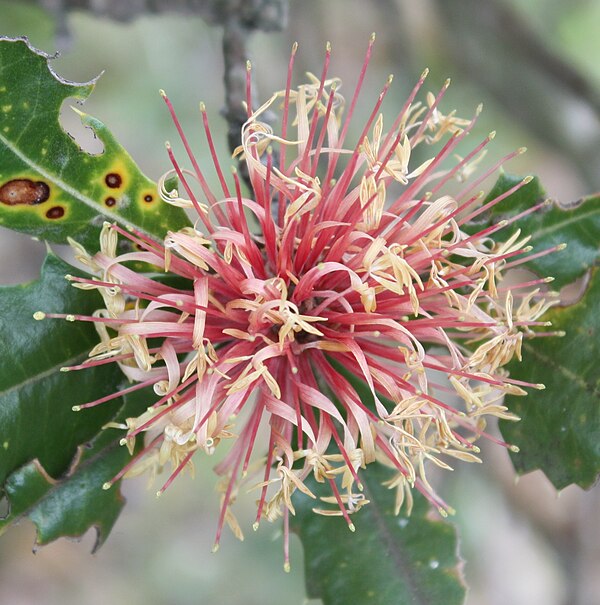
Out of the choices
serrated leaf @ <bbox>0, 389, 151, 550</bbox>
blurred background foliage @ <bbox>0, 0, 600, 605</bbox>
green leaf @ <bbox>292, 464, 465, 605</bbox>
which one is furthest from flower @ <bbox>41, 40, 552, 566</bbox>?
blurred background foliage @ <bbox>0, 0, 600, 605</bbox>

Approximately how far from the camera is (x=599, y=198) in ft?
4.42

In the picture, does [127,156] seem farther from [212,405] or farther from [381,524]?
[381,524]

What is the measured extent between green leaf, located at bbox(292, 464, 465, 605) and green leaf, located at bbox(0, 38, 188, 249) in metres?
0.65

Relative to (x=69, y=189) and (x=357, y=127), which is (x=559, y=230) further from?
(x=357, y=127)

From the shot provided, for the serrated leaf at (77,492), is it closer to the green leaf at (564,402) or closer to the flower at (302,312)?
the flower at (302,312)

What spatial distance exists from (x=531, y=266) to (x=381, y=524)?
1.89 feet

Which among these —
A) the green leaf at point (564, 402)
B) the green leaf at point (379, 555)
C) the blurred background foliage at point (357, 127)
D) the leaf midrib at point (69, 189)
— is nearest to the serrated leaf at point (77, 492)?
the leaf midrib at point (69, 189)

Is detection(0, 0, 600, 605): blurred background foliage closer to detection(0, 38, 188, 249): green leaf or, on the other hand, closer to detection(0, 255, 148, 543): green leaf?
Result: detection(0, 38, 188, 249): green leaf

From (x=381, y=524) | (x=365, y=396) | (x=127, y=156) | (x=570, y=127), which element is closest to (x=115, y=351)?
(x=127, y=156)

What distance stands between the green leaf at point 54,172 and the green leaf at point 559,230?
1.99ft

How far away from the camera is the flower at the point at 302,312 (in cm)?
108

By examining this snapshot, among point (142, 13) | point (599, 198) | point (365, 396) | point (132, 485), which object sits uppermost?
point (599, 198)

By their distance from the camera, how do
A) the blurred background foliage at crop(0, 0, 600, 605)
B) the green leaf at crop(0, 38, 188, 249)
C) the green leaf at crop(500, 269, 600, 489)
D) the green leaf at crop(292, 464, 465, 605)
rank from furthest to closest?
the blurred background foliage at crop(0, 0, 600, 605) → the green leaf at crop(292, 464, 465, 605) → the green leaf at crop(500, 269, 600, 489) → the green leaf at crop(0, 38, 188, 249)

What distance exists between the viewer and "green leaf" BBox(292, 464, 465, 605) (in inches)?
54.8
